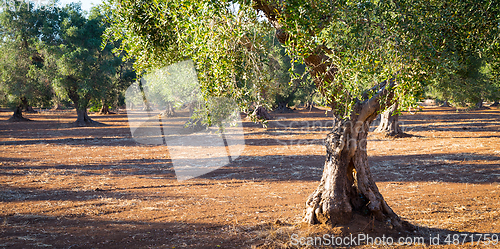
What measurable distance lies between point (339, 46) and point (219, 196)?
6.46 m

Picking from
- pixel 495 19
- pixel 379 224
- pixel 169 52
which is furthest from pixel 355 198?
pixel 169 52

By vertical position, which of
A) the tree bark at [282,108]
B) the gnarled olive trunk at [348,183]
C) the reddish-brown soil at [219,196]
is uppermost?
the tree bark at [282,108]

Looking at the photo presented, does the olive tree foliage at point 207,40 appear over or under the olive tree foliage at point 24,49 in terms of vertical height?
under

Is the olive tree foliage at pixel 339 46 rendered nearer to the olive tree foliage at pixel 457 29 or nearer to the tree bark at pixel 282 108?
the olive tree foliage at pixel 457 29

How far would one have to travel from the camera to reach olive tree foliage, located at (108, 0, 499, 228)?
4762mm

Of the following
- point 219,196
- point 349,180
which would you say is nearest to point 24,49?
point 219,196

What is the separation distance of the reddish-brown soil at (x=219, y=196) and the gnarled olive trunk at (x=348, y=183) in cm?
27

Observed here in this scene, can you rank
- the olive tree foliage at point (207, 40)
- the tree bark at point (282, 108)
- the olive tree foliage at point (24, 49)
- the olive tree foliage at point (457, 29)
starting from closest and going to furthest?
the olive tree foliage at point (207, 40) < the olive tree foliage at point (457, 29) < the olive tree foliage at point (24, 49) < the tree bark at point (282, 108)

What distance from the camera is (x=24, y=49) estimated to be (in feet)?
104

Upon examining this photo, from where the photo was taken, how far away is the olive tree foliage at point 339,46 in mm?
4762

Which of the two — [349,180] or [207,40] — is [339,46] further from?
[349,180]

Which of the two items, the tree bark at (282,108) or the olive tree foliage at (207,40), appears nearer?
the olive tree foliage at (207,40)

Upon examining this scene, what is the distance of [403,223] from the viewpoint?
679 cm

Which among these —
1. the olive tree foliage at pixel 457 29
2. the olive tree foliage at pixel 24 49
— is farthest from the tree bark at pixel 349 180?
the olive tree foliage at pixel 24 49
